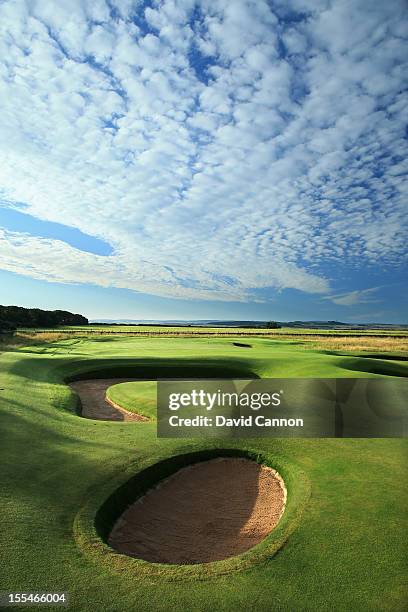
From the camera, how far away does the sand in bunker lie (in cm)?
714

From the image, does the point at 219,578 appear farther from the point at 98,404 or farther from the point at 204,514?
the point at 98,404

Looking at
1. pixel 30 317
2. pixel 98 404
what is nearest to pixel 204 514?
pixel 98 404

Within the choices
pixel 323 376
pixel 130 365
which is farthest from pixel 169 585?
pixel 130 365

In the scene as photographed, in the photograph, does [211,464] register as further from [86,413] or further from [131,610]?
[86,413]

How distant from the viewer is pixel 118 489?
8.57 meters

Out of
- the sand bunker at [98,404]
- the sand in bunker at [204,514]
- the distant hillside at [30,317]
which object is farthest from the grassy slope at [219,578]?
the distant hillside at [30,317]

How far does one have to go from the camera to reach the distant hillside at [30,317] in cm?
9661

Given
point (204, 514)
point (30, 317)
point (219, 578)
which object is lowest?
point (204, 514)

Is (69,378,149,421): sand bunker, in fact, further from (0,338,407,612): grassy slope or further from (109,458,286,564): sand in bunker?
(109,458,286,564): sand in bunker

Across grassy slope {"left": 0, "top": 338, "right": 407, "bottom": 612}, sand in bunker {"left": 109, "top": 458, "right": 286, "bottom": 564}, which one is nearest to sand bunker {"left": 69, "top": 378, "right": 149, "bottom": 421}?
grassy slope {"left": 0, "top": 338, "right": 407, "bottom": 612}

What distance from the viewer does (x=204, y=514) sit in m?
8.66

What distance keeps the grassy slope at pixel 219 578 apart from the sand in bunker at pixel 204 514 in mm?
897

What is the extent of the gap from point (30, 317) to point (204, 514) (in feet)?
361

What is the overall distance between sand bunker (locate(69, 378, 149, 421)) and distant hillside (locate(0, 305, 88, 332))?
65.9 metres
